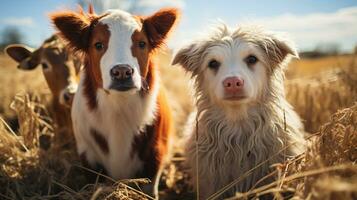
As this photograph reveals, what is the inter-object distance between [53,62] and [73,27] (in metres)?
1.61

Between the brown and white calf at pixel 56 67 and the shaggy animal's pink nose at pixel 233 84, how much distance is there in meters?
2.69

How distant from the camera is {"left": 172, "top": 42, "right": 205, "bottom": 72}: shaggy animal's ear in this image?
442 centimetres

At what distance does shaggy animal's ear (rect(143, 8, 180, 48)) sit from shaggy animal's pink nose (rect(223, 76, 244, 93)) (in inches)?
49.7

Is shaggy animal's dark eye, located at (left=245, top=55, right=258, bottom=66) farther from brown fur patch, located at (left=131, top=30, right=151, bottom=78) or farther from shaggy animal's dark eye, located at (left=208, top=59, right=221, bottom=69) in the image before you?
brown fur patch, located at (left=131, top=30, right=151, bottom=78)

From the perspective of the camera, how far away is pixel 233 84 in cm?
371

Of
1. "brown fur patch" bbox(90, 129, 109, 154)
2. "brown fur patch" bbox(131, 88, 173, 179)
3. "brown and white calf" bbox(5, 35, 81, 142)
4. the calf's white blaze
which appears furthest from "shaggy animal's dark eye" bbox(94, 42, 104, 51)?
"brown and white calf" bbox(5, 35, 81, 142)

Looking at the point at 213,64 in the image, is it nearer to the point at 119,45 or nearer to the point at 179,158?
the point at 119,45

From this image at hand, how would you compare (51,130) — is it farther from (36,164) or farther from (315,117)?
(315,117)

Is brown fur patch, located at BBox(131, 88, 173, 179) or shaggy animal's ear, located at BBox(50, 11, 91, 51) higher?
shaggy animal's ear, located at BBox(50, 11, 91, 51)

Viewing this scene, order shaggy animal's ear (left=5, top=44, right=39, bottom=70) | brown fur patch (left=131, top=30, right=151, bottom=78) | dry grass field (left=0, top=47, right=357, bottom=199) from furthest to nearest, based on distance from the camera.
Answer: shaggy animal's ear (left=5, top=44, right=39, bottom=70) < brown fur patch (left=131, top=30, right=151, bottom=78) < dry grass field (left=0, top=47, right=357, bottom=199)

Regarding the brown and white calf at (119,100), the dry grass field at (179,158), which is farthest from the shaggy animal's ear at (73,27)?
the dry grass field at (179,158)

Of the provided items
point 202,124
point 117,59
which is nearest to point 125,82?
point 117,59

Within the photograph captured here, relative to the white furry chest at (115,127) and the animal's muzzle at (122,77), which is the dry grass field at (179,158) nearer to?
the white furry chest at (115,127)

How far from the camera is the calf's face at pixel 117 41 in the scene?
3949 mm
